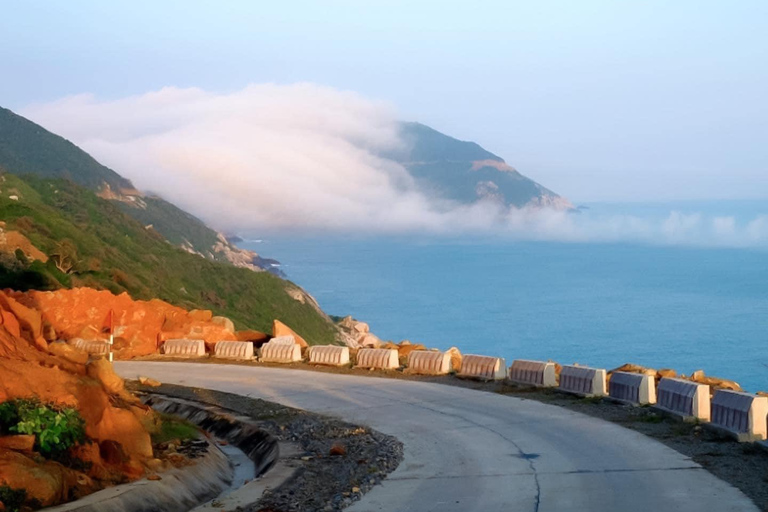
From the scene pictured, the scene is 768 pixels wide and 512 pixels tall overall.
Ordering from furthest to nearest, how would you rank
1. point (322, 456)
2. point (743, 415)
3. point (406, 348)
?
point (406, 348)
point (322, 456)
point (743, 415)

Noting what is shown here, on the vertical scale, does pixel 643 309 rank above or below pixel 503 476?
above

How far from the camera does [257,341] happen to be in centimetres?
3816

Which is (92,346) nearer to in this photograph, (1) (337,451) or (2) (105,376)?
(2) (105,376)

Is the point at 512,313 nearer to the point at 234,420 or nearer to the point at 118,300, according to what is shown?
the point at 118,300

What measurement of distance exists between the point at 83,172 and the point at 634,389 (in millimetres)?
124697

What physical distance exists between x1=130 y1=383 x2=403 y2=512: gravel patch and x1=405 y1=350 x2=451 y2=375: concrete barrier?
6.40m

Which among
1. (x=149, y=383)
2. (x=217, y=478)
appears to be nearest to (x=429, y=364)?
(x=149, y=383)

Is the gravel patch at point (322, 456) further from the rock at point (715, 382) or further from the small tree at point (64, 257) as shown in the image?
the small tree at point (64, 257)

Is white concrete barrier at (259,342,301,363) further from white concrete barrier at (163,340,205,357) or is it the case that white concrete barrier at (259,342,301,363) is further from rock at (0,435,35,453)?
rock at (0,435,35,453)

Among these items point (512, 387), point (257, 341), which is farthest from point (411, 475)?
point (257, 341)

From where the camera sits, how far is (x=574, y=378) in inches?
912

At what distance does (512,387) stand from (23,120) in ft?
413

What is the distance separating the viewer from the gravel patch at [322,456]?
1302 centimetres

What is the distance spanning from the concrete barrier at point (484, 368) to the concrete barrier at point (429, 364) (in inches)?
39.6
